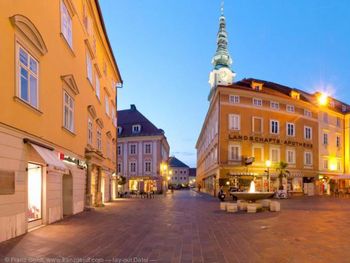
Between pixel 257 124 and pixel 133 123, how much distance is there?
25.7m

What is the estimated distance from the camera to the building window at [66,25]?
17547mm

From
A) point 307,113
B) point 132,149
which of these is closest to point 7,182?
point 307,113

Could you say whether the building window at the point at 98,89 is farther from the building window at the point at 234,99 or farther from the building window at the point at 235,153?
the building window at the point at 234,99

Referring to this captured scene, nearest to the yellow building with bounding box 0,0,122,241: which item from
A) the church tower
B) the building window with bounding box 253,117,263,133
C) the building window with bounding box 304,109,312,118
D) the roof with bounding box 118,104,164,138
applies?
the building window with bounding box 253,117,263,133

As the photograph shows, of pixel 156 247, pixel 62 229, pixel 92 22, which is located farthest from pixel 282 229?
pixel 92 22

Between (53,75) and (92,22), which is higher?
(92,22)

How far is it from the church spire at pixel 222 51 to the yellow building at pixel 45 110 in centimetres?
7473

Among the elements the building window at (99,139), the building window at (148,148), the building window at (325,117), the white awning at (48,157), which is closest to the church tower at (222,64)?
the building window at (148,148)

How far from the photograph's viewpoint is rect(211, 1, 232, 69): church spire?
9831 cm

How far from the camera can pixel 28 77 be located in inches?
510

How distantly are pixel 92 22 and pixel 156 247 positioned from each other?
762 inches

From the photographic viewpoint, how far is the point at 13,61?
11469 mm

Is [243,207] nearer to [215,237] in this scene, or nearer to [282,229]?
[282,229]

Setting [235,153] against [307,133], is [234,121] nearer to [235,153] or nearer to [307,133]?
[235,153]
